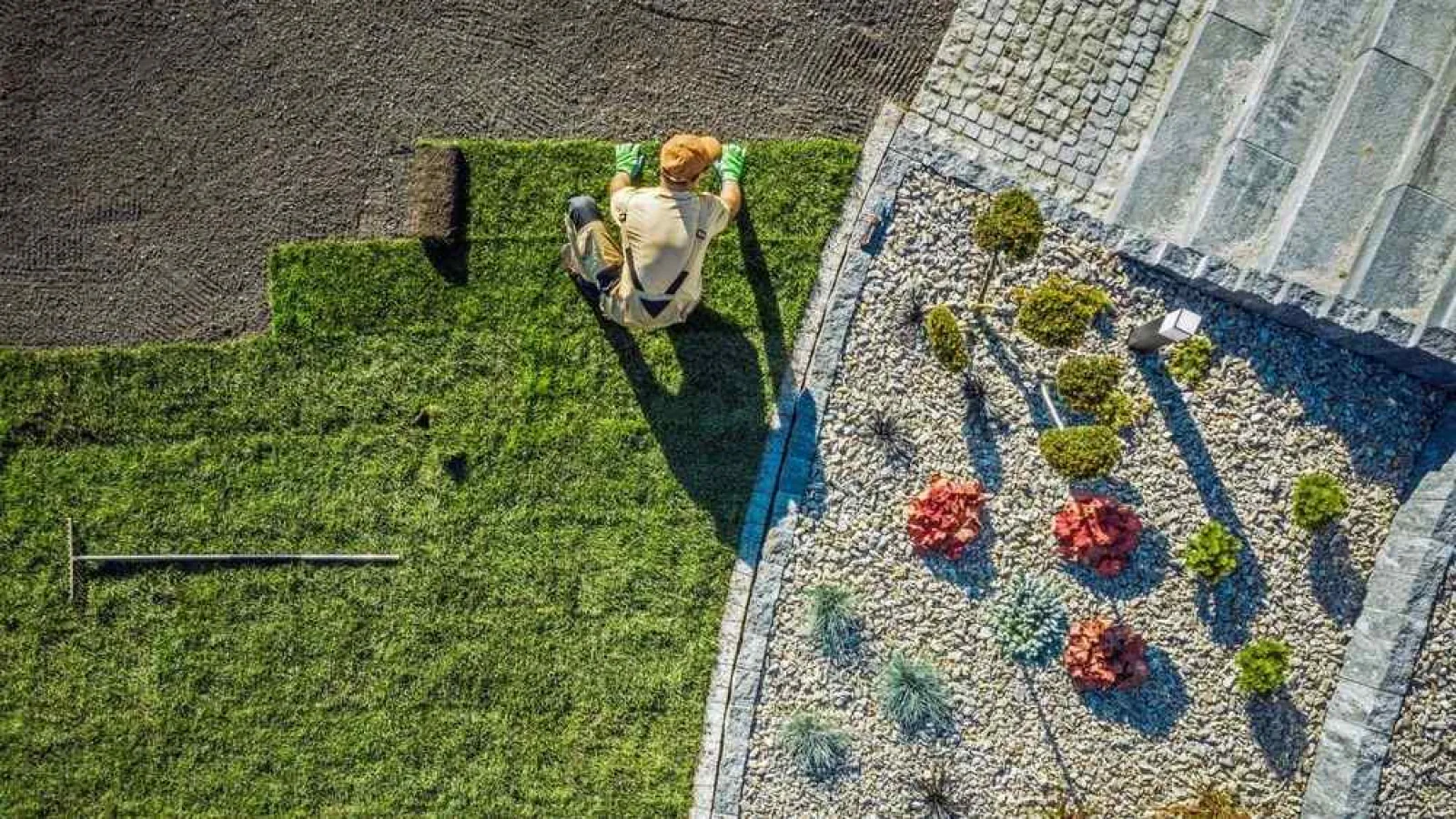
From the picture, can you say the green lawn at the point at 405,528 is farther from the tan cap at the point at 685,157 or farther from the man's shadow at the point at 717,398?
the tan cap at the point at 685,157

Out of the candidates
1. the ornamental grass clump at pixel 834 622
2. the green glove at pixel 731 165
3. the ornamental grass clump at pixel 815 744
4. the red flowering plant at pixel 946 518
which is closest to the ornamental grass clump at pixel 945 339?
the red flowering plant at pixel 946 518

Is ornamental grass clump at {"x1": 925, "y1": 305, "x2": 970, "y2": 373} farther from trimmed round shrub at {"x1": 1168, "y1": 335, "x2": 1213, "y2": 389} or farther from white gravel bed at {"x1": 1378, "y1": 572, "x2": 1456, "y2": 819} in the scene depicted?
white gravel bed at {"x1": 1378, "y1": 572, "x2": 1456, "y2": 819}

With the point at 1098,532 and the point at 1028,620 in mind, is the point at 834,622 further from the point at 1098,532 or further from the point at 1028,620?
the point at 1098,532

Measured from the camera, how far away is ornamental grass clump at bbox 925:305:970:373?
9.80 meters

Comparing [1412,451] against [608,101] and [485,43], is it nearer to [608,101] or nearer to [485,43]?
[608,101]

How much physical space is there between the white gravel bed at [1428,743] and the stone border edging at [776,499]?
21.4 ft

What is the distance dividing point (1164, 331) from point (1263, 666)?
11.9ft

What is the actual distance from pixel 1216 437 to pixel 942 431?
285 cm

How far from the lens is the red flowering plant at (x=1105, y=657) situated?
32.5 feet

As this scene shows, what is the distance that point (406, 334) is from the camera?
10367 millimetres

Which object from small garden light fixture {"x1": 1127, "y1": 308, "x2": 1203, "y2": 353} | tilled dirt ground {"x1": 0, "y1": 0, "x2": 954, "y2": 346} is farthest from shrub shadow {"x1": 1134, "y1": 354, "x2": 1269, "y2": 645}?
tilled dirt ground {"x1": 0, "y1": 0, "x2": 954, "y2": 346}

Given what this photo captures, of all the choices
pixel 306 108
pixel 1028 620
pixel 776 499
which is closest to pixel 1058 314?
pixel 1028 620

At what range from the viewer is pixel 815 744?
10.1 metres

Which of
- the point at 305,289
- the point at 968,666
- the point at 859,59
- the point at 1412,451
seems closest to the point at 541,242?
the point at 305,289
